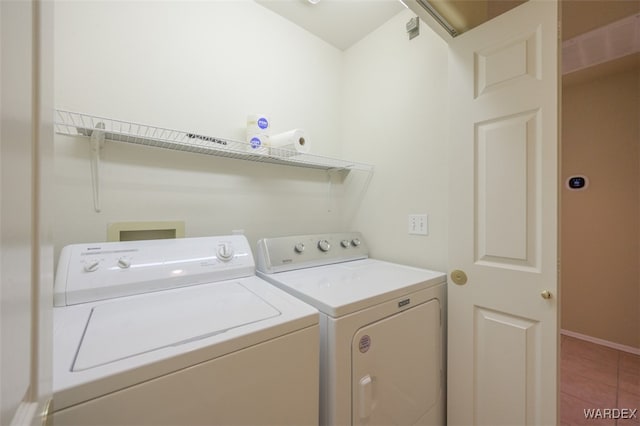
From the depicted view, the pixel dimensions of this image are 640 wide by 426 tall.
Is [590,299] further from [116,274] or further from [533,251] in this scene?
[116,274]

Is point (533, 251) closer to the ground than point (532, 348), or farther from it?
farther from it

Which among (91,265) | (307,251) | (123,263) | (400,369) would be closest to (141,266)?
(123,263)

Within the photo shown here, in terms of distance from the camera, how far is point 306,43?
206 centimetres

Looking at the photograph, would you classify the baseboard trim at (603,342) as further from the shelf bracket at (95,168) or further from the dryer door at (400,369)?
the shelf bracket at (95,168)

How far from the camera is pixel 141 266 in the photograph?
1146 millimetres

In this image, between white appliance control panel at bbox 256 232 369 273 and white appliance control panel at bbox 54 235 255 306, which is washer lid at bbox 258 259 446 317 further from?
white appliance control panel at bbox 54 235 255 306

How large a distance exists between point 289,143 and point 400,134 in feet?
2.68

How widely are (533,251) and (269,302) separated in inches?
46.4

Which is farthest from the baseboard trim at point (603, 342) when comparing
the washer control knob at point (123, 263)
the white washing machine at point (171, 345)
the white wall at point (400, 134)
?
the washer control knob at point (123, 263)

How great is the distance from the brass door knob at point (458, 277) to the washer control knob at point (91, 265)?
1.69 m

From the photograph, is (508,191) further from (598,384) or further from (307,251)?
(598,384)

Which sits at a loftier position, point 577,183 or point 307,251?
point 577,183

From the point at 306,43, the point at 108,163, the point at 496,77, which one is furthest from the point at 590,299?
the point at 108,163

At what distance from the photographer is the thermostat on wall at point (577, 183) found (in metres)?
2.87
